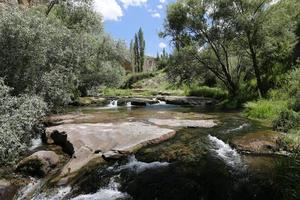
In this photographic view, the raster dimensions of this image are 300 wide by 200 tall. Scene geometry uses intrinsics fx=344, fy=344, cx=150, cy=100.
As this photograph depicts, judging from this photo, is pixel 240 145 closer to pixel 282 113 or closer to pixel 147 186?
pixel 282 113

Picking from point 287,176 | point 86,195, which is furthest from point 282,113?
point 86,195

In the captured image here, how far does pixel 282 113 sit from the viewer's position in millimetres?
13922

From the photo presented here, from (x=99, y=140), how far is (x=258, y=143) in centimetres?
561

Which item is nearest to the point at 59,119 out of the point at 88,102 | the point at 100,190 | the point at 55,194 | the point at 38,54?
the point at 38,54

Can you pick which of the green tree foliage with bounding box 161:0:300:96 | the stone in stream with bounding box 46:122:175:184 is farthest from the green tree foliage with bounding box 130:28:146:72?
the stone in stream with bounding box 46:122:175:184

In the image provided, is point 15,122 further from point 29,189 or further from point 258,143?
point 258,143

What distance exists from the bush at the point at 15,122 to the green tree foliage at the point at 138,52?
69.7 meters

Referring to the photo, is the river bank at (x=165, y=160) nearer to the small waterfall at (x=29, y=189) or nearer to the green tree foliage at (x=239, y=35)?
the small waterfall at (x=29, y=189)

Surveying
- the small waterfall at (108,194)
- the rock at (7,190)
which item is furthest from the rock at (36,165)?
the small waterfall at (108,194)

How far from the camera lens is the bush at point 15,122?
10.9 m

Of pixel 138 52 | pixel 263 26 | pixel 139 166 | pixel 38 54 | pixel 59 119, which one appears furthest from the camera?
pixel 138 52

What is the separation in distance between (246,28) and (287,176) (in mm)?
17604

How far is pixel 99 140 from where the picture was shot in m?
12.5

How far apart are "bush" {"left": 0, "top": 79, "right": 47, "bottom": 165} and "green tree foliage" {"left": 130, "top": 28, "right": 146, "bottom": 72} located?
6972 cm
